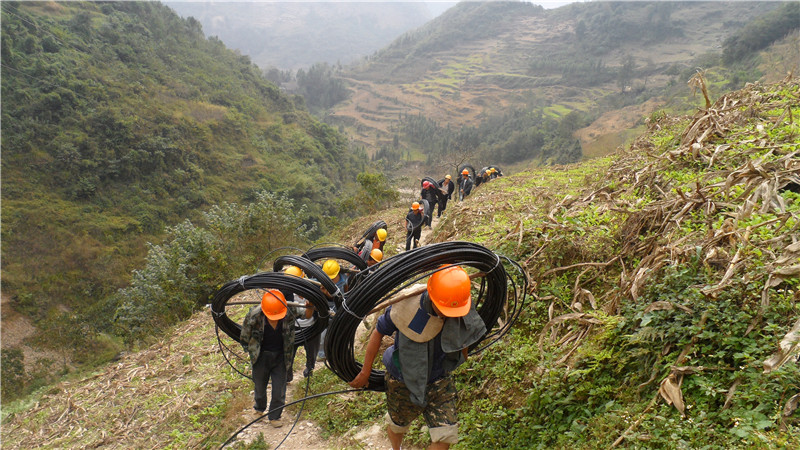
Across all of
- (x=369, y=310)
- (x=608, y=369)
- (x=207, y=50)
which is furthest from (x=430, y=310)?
(x=207, y=50)

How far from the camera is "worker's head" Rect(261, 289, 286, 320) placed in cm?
473

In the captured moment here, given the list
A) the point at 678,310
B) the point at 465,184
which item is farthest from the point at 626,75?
the point at 678,310

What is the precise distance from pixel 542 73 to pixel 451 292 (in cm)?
12232

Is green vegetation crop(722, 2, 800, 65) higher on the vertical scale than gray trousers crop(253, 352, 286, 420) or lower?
higher

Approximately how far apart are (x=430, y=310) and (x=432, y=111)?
105087 mm

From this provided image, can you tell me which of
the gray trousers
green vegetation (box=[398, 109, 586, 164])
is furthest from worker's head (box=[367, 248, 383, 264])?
green vegetation (box=[398, 109, 586, 164])

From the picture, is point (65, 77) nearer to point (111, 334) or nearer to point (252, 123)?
point (252, 123)

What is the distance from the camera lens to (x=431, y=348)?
315 cm

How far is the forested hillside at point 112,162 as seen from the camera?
2566 centimetres

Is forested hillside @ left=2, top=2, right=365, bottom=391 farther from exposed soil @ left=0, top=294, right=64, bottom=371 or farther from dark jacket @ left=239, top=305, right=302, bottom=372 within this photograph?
dark jacket @ left=239, top=305, right=302, bottom=372

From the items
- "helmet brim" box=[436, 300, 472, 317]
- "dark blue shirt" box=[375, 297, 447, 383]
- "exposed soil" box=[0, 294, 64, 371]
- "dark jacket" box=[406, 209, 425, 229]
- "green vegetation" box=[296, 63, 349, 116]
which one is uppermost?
"green vegetation" box=[296, 63, 349, 116]

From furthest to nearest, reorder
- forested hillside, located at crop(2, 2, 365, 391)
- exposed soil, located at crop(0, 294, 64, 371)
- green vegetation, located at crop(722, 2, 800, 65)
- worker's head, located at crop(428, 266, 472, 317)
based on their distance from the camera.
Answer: green vegetation, located at crop(722, 2, 800, 65), forested hillside, located at crop(2, 2, 365, 391), exposed soil, located at crop(0, 294, 64, 371), worker's head, located at crop(428, 266, 472, 317)

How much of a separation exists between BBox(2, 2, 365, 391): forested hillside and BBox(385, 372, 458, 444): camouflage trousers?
11665 mm

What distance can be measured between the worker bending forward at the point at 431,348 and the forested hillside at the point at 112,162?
11.7 metres
